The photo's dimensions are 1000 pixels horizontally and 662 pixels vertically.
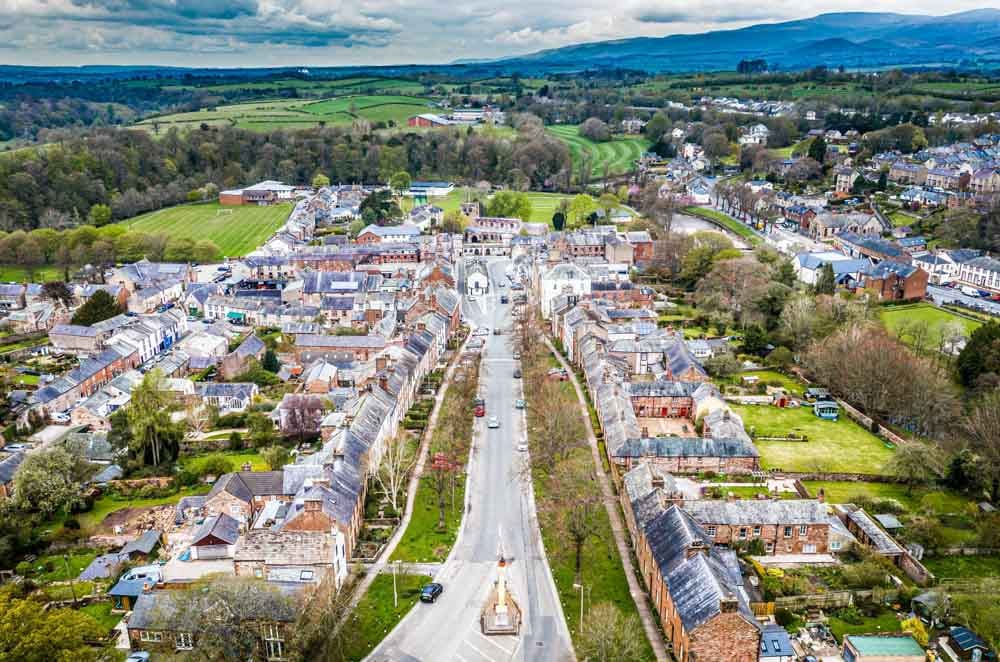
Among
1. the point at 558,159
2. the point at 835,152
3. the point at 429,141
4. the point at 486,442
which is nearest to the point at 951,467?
the point at 486,442

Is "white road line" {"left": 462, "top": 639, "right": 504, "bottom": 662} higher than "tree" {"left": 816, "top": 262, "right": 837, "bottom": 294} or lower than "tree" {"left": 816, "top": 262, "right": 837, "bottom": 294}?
lower

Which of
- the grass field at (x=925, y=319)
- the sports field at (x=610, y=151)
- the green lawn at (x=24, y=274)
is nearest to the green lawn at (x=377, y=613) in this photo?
the grass field at (x=925, y=319)

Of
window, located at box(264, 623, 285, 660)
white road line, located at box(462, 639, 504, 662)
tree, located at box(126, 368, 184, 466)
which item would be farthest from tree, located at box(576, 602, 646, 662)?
tree, located at box(126, 368, 184, 466)

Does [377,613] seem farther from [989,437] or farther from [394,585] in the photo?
[989,437]

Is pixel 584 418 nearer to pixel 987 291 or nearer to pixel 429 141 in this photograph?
pixel 987 291

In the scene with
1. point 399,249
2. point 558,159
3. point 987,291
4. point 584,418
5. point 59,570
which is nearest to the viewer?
point 59,570

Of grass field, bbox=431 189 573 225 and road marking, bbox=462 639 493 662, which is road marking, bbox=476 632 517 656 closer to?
road marking, bbox=462 639 493 662

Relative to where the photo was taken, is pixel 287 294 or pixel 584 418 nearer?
pixel 584 418

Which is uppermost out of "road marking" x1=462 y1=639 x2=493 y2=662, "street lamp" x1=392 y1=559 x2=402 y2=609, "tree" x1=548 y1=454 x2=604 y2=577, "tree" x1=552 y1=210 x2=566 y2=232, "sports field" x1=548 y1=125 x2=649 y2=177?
"sports field" x1=548 y1=125 x2=649 y2=177
